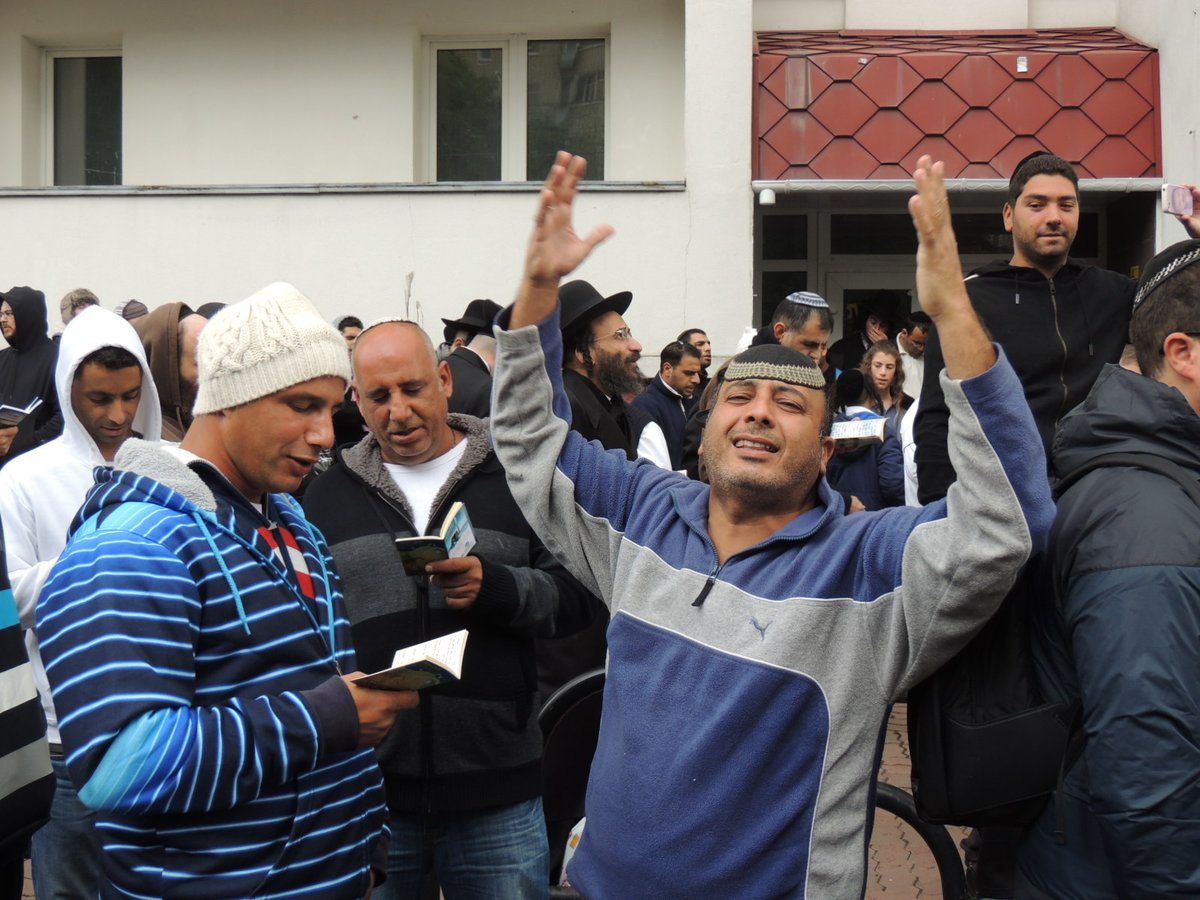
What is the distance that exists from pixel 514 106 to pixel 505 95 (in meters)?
0.15

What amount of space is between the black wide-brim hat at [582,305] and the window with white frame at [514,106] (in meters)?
7.57

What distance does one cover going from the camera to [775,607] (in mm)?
2594

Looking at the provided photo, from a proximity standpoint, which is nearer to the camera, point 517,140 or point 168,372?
point 168,372

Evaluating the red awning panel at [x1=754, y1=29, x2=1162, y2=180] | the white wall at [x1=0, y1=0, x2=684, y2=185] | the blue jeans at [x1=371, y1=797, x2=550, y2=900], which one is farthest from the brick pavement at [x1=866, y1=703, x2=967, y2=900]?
the white wall at [x1=0, y1=0, x2=684, y2=185]

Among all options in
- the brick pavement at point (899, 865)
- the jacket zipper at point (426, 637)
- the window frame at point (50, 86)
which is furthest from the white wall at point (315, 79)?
the jacket zipper at point (426, 637)

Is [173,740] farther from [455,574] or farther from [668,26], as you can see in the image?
[668,26]

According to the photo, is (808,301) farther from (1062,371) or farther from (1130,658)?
(1130,658)

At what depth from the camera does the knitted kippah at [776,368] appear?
113 inches

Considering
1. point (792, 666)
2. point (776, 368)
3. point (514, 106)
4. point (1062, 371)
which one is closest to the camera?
point (792, 666)

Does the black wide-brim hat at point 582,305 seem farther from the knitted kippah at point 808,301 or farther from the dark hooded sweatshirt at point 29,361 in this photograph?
the dark hooded sweatshirt at point 29,361

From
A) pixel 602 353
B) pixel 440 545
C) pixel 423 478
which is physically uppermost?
pixel 602 353

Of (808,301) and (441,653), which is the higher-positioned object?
(808,301)

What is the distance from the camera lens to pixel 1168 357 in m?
2.65

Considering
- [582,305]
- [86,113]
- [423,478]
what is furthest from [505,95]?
[423,478]
